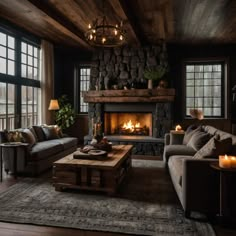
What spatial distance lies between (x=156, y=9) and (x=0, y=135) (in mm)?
3546

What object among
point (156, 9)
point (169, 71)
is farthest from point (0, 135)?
point (169, 71)

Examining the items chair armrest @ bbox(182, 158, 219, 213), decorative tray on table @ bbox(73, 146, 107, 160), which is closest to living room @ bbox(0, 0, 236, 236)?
chair armrest @ bbox(182, 158, 219, 213)

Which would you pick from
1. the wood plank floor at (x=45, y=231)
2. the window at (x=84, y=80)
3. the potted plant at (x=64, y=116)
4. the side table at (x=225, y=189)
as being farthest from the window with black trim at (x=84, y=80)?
the side table at (x=225, y=189)

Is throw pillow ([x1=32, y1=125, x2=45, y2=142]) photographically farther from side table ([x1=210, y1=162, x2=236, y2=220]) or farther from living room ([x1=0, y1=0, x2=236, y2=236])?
side table ([x1=210, y1=162, x2=236, y2=220])

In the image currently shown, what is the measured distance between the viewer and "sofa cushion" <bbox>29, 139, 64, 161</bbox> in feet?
13.6

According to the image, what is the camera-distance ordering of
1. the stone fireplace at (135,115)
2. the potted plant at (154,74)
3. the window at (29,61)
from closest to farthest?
the window at (29,61), the stone fireplace at (135,115), the potted plant at (154,74)

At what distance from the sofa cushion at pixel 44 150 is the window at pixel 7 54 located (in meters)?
1.93

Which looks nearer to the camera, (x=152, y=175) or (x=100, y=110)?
(x=152, y=175)

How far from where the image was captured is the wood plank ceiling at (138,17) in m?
4.07

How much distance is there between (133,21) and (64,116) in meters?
3.44

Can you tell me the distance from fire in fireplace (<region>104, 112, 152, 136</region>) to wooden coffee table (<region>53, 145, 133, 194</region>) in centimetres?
348

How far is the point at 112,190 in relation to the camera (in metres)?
3.22

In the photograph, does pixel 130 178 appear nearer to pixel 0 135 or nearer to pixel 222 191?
pixel 222 191

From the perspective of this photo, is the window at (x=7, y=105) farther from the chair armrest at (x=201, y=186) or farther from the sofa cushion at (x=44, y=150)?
the chair armrest at (x=201, y=186)
